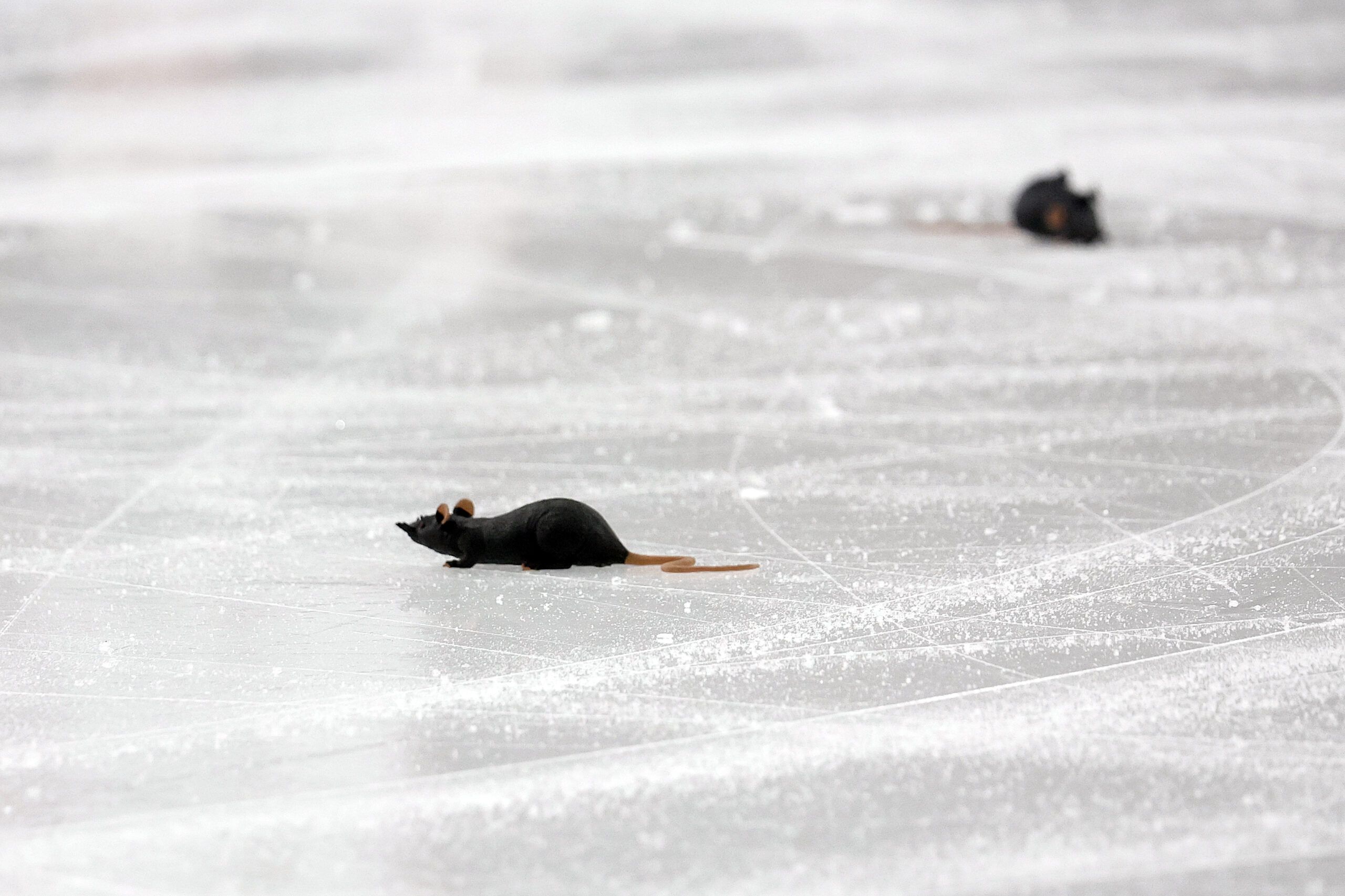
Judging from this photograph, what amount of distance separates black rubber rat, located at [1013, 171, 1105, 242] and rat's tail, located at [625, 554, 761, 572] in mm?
2435

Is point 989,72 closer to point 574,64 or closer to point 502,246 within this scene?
point 574,64

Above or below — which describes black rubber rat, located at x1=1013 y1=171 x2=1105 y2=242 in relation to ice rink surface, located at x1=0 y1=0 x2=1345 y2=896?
above

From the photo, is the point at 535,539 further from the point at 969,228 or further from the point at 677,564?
the point at 969,228

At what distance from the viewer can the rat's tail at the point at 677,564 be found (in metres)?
2.47

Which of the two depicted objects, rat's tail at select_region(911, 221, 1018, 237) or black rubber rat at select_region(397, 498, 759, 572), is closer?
black rubber rat at select_region(397, 498, 759, 572)

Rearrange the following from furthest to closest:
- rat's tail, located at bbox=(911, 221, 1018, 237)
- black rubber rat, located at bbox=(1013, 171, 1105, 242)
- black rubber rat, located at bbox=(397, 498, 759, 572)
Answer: rat's tail, located at bbox=(911, 221, 1018, 237)
black rubber rat, located at bbox=(1013, 171, 1105, 242)
black rubber rat, located at bbox=(397, 498, 759, 572)

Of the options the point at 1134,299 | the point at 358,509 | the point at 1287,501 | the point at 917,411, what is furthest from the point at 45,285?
the point at 1287,501

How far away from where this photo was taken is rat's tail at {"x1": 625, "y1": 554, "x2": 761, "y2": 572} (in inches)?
97.3

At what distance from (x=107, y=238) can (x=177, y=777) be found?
11.5 feet

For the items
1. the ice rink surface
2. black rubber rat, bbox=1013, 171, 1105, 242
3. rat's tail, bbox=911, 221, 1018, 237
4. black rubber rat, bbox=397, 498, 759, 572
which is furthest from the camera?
rat's tail, bbox=911, 221, 1018, 237

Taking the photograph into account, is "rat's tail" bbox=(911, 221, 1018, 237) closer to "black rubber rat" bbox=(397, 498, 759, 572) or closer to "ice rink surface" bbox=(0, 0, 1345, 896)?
"ice rink surface" bbox=(0, 0, 1345, 896)

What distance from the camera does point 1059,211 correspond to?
4.51 m

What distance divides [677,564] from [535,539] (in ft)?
0.81

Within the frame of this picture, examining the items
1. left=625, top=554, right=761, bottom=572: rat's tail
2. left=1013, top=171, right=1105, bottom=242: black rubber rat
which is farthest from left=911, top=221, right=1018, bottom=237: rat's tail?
left=625, top=554, right=761, bottom=572: rat's tail
